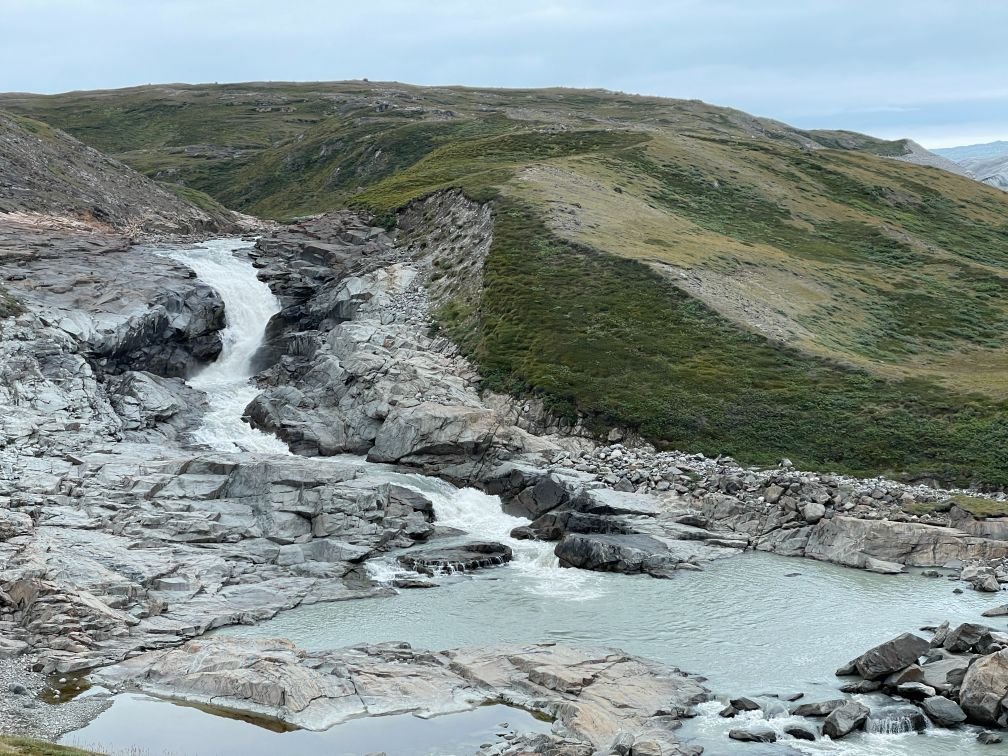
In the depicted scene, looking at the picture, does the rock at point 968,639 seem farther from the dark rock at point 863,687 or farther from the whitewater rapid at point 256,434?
the whitewater rapid at point 256,434

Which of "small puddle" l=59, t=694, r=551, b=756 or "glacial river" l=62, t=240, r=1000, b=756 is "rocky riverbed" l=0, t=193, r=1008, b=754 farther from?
"glacial river" l=62, t=240, r=1000, b=756

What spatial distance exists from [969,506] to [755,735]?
26.7m

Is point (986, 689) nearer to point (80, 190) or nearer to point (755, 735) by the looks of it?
point (755, 735)

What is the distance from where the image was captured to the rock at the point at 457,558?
153 ft

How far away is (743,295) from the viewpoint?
271ft

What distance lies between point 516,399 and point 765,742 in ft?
135

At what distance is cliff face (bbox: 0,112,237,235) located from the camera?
307 feet

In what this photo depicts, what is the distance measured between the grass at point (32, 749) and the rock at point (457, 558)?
69.0 feet

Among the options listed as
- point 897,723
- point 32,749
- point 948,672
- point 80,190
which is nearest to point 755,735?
point 897,723

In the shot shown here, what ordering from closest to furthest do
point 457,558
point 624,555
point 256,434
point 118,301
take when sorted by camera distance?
1. point 624,555
2. point 457,558
3. point 256,434
4. point 118,301

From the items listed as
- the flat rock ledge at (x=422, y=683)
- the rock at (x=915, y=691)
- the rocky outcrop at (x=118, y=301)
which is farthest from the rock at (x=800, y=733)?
the rocky outcrop at (x=118, y=301)

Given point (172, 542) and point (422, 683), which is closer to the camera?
point (422, 683)

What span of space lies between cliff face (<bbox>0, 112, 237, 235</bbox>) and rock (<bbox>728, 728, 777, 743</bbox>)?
3075 inches

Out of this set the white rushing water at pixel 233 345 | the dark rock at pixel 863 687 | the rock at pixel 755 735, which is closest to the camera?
Result: the rock at pixel 755 735
